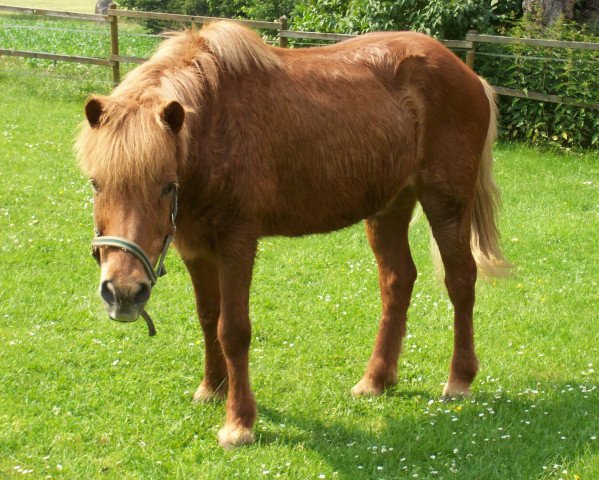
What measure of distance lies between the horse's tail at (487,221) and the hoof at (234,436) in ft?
6.17

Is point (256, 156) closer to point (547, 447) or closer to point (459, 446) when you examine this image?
point (459, 446)

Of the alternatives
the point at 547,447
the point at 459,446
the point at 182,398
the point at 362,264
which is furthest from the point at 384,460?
the point at 362,264

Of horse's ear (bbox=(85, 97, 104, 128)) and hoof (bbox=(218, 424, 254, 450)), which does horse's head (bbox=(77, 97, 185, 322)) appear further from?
hoof (bbox=(218, 424, 254, 450))

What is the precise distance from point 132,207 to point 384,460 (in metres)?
1.93

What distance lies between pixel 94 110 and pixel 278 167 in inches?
43.6

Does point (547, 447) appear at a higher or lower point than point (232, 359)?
lower

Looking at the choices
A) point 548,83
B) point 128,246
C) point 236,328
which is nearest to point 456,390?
point 236,328

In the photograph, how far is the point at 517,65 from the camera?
12812 millimetres

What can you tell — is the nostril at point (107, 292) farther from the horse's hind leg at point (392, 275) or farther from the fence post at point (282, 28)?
the fence post at point (282, 28)

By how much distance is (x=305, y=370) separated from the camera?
5.54 m

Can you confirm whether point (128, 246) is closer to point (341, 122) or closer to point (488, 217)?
point (341, 122)

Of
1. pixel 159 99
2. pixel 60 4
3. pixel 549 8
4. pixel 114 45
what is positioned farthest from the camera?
pixel 60 4

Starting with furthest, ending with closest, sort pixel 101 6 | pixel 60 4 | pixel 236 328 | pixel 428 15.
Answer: pixel 60 4 → pixel 101 6 → pixel 428 15 → pixel 236 328

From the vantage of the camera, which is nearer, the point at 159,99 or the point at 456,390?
the point at 159,99
